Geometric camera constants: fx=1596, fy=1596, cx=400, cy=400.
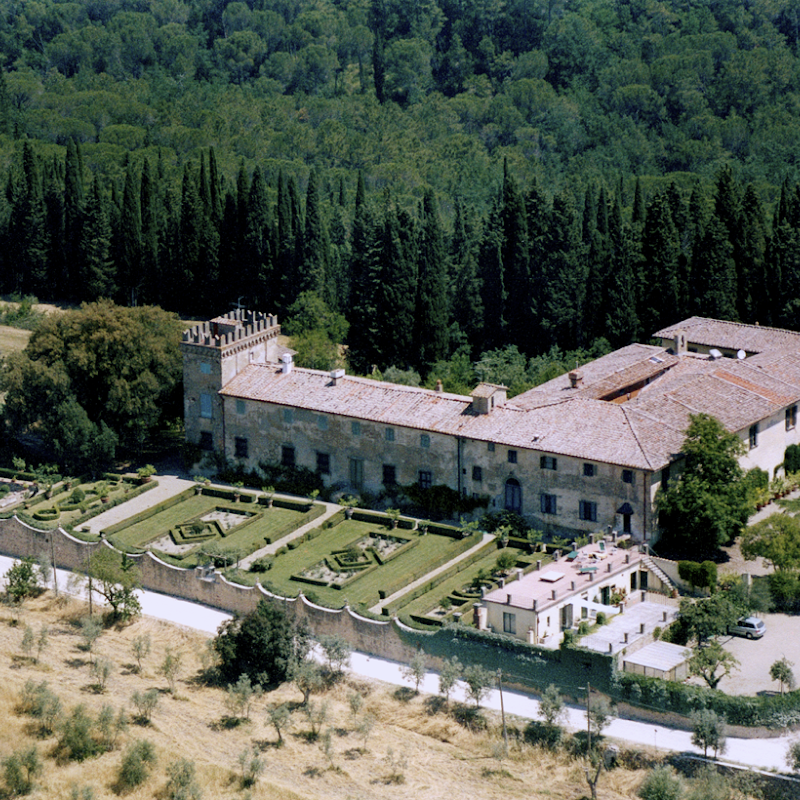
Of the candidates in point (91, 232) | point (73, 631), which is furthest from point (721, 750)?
point (91, 232)

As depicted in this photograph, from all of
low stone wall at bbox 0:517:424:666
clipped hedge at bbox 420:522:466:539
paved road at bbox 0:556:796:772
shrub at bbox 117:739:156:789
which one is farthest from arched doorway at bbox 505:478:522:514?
shrub at bbox 117:739:156:789

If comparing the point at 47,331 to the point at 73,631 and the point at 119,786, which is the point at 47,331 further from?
the point at 119,786

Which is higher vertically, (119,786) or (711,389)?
(711,389)

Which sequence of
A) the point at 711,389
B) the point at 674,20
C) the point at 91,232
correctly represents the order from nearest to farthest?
the point at 711,389 → the point at 91,232 → the point at 674,20

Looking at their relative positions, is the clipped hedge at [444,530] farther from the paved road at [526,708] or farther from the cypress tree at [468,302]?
the cypress tree at [468,302]

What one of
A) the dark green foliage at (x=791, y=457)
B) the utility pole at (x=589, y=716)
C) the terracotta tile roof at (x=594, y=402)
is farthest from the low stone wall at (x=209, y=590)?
the dark green foliage at (x=791, y=457)

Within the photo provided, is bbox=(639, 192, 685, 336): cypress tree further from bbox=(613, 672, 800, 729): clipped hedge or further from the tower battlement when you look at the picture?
bbox=(613, 672, 800, 729): clipped hedge

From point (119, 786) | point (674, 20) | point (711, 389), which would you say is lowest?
point (119, 786)
